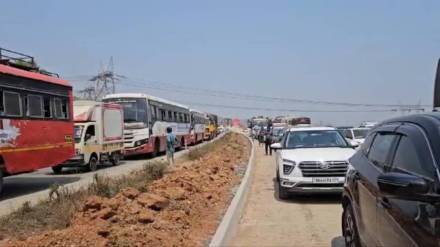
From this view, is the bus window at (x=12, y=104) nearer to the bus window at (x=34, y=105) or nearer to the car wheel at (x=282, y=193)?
the bus window at (x=34, y=105)

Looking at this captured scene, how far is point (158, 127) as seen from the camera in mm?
Answer: 32625

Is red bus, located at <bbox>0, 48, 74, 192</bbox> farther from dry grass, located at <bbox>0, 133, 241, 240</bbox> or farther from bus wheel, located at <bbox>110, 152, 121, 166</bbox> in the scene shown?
bus wheel, located at <bbox>110, 152, 121, 166</bbox>

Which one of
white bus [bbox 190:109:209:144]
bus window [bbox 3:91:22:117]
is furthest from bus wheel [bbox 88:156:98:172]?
white bus [bbox 190:109:209:144]

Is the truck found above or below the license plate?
above

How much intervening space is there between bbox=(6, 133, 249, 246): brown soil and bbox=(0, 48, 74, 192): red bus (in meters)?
4.09

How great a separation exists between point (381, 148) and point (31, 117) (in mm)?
11680

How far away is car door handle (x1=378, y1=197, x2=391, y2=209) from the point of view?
4477mm

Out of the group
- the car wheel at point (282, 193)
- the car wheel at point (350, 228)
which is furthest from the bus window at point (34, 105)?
the car wheel at point (350, 228)

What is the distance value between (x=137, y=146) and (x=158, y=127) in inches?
122

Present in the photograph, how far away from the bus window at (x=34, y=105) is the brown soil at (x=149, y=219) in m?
4.65

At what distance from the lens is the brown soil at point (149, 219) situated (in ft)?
22.1

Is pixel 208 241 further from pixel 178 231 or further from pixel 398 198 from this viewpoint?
pixel 398 198

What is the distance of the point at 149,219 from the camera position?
8.13m

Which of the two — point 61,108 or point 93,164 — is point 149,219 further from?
point 93,164
